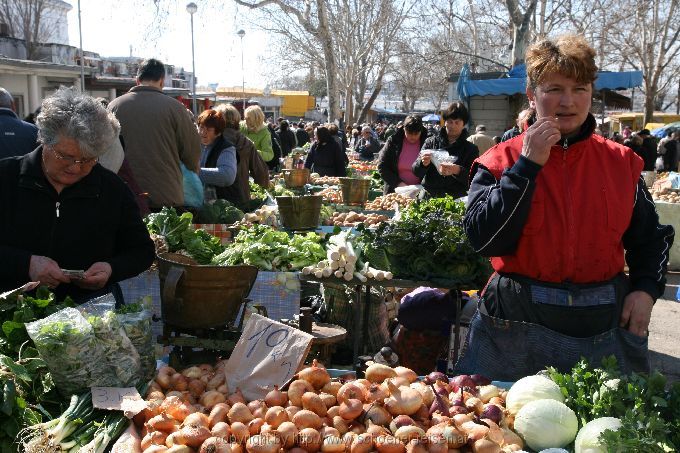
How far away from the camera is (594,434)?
81.0 inches

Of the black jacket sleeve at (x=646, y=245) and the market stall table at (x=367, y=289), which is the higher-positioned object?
the black jacket sleeve at (x=646, y=245)

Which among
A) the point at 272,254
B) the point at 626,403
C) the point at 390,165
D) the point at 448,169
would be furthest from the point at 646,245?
the point at 390,165

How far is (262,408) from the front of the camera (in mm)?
2215

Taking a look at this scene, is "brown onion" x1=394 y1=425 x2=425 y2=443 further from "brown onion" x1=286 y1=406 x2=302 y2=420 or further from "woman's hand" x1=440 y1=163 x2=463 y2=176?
"woman's hand" x1=440 y1=163 x2=463 y2=176

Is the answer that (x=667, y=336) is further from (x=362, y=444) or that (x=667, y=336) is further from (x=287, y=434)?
(x=287, y=434)

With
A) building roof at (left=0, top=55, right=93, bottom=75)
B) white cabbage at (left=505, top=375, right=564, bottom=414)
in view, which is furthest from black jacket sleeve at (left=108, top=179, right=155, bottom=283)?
building roof at (left=0, top=55, right=93, bottom=75)

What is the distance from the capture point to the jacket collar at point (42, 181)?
2.82 m

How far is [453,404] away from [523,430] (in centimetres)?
24

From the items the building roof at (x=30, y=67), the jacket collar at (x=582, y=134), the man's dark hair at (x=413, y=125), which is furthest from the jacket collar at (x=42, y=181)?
the building roof at (x=30, y=67)

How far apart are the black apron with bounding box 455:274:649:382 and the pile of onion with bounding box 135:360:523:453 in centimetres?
16

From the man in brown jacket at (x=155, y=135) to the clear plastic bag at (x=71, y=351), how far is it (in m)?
3.00

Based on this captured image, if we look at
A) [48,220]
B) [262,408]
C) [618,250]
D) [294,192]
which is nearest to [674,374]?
[618,250]

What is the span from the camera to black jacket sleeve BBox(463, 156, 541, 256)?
2221mm

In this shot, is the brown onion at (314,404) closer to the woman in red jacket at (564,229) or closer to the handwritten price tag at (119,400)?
the handwritten price tag at (119,400)
